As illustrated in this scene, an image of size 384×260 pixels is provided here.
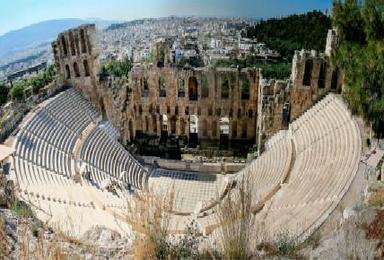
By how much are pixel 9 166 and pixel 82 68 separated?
1175cm


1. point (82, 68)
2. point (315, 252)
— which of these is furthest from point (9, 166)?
point (315, 252)

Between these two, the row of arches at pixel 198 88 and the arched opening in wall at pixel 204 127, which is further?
the arched opening in wall at pixel 204 127

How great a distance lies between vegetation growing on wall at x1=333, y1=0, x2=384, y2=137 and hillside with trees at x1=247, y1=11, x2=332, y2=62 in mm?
31384

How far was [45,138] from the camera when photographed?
73.2ft

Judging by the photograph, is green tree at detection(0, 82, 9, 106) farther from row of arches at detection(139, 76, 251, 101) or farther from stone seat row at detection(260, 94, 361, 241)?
stone seat row at detection(260, 94, 361, 241)

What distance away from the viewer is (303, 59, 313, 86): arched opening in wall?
25.3 m

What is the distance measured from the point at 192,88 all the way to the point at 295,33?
3561 centimetres

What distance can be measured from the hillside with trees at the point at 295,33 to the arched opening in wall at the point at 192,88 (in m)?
26.5

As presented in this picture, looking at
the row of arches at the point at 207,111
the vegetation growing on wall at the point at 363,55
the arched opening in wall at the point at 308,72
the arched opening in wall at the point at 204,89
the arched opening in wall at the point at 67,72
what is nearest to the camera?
the vegetation growing on wall at the point at 363,55

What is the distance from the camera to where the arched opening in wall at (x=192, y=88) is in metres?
30.1

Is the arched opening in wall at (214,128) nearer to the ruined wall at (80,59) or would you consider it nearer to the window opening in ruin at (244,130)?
the window opening in ruin at (244,130)

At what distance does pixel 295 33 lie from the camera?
A: 197 ft

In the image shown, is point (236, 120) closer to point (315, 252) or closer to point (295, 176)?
point (295, 176)

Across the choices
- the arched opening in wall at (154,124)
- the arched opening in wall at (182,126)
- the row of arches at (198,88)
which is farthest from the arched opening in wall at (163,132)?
the row of arches at (198,88)
